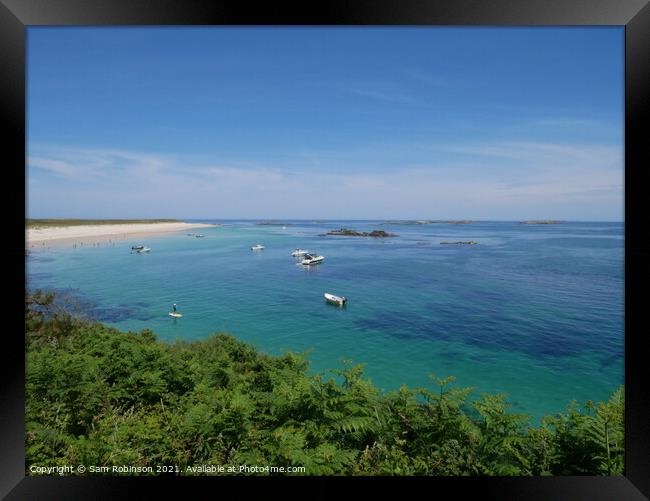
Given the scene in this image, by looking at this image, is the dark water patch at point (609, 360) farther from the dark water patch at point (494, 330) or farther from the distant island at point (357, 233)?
the distant island at point (357, 233)

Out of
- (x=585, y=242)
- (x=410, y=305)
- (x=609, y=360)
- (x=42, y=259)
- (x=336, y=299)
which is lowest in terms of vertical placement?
(x=609, y=360)

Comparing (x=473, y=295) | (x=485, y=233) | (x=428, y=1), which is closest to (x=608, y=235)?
(x=485, y=233)

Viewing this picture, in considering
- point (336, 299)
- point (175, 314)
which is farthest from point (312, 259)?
point (175, 314)

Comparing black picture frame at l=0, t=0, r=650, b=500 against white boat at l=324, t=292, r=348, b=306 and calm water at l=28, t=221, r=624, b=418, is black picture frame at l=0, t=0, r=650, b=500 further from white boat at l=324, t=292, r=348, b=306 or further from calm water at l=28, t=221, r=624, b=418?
white boat at l=324, t=292, r=348, b=306

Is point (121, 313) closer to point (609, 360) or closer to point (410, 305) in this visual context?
point (410, 305)

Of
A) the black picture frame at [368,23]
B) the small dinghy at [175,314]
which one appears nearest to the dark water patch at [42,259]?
the small dinghy at [175,314]

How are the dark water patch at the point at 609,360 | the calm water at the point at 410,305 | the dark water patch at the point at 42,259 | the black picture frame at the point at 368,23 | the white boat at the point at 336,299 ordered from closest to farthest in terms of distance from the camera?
the black picture frame at the point at 368,23
the calm water at the point at 410,305
the dark water patch at the point at 609,360
the dark water patch at the point at 42,259
the white boat at the point at 336,299
